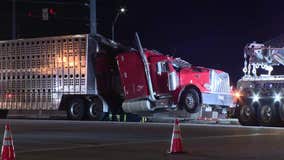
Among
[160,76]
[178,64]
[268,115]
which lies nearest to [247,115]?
[268,115]

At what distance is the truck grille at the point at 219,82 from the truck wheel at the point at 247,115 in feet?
6.33

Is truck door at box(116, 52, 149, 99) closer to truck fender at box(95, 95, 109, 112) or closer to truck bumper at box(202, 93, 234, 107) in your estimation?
truck fender at box(95, 95, 109, 112)

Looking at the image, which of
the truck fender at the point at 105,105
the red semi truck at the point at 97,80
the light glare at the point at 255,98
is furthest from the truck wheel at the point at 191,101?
the truck fender at the point at 105,105

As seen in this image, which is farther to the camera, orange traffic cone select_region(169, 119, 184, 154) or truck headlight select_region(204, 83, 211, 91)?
truck headlight select_region(204, 83, 211, 91)

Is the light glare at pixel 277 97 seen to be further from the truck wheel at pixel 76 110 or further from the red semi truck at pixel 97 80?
the truck wheel at pixel 76 110

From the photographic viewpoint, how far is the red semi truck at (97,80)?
2831cm

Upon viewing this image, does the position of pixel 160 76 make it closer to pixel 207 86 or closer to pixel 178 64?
pixel 178 64

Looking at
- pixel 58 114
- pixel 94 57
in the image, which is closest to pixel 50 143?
pixel 94 57

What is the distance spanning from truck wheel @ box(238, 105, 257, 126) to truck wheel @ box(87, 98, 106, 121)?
677cm

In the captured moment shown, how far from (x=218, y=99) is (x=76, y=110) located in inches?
274

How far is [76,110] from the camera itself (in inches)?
1243

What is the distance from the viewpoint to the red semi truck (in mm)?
28312

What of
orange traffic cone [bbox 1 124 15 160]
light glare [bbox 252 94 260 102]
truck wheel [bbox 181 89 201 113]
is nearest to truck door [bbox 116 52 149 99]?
truck wheel [bbox 181 89 201 113]

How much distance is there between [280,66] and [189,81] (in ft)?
14.4
